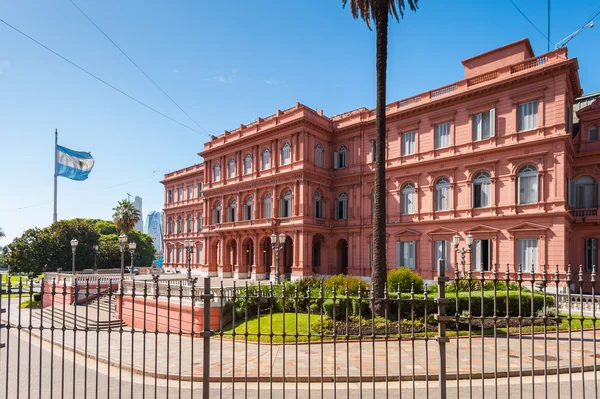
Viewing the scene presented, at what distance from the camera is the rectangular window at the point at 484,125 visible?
25797mm

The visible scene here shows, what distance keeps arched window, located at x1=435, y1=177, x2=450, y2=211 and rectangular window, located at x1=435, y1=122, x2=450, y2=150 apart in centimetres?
244

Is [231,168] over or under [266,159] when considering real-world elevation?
under

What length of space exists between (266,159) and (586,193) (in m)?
24.5

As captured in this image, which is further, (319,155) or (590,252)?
(319,155)

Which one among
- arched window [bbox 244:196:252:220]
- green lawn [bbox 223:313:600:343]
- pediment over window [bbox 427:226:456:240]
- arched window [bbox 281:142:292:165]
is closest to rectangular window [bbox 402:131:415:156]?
pediment over window [bbox 427:226:456:240]

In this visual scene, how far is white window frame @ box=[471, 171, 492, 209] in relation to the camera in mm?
26000

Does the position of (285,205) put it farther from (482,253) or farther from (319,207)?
(482,253)

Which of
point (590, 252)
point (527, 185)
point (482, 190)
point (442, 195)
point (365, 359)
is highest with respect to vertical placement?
point (527, 185)

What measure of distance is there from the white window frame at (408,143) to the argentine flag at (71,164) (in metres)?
30.2

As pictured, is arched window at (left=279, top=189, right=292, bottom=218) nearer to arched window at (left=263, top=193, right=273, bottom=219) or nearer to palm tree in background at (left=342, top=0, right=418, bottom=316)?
arched window at (left=263, top=193, right=273, bottom=219)

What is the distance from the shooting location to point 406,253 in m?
29.8

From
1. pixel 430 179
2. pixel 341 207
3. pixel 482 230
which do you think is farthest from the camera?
pixel 341 207

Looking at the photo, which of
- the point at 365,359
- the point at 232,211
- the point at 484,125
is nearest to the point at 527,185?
the point at 484,125

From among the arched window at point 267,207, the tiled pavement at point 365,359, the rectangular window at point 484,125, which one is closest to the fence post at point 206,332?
the tiled pavement at point 365,359
